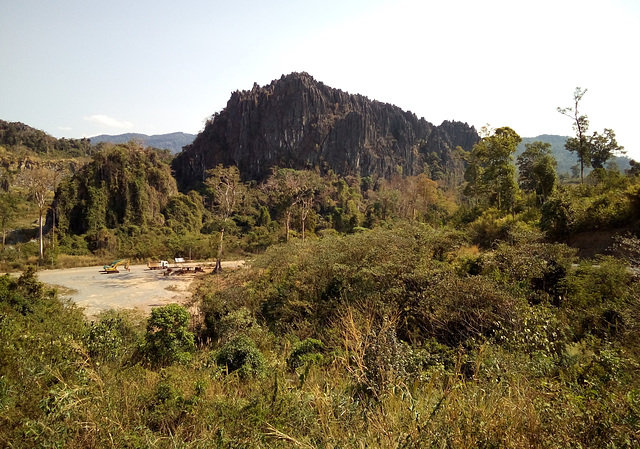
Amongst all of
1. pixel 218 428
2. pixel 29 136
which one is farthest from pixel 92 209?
pixel 29 136

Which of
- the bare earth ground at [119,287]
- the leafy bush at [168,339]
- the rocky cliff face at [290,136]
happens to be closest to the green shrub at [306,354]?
the leafy bush at [168,339]

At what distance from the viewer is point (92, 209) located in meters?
31.5

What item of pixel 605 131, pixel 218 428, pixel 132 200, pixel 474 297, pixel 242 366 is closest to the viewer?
pixel 218 428

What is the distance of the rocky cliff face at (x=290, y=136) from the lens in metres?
68.7

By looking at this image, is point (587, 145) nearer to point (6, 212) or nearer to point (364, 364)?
point (364, 364)

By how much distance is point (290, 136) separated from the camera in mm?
69625

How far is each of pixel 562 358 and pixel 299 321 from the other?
19.7 feet

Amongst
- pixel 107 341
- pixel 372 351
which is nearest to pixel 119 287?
pixel 107 341

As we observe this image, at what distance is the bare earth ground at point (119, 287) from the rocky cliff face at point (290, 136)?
149ft

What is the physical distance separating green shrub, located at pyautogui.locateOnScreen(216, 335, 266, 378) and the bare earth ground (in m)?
9.11

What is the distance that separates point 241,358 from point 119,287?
15204 millimetres

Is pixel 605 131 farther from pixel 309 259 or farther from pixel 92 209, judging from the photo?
pixel 92 209

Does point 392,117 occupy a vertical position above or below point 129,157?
above

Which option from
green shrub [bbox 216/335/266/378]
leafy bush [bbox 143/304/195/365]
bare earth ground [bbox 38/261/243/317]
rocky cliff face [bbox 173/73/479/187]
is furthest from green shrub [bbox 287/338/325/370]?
rocky cliff face [bbox 173/73/479/187]
